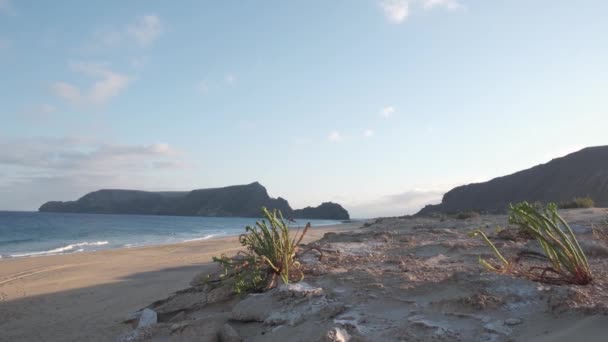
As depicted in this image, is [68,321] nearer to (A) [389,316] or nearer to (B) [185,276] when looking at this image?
(B) [185,276]

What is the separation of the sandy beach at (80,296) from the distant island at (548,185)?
23032 millimetres

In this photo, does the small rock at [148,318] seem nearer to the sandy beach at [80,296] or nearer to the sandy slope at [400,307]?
the sandy slope at [400,307]

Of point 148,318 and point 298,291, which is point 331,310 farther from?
point 148,318

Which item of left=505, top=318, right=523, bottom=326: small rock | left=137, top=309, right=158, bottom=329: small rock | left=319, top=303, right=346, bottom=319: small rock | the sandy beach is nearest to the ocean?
left=319, top=303, right=346, bottom=319: small rock

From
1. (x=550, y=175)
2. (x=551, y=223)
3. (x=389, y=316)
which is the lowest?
(x=389, y=316)

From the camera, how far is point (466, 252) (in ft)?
18.2

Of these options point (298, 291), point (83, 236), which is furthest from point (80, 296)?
point (83, 236)

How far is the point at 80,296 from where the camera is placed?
7.13 m

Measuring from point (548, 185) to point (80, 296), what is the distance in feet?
129

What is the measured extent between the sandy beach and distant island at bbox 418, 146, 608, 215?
907 inches

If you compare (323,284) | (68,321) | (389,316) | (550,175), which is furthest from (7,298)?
(550,175)

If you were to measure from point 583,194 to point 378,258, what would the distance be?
3172 centimetres

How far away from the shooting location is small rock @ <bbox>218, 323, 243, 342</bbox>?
3287mm

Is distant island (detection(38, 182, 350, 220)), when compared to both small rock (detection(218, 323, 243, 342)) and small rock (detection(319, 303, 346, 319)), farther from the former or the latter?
small rock (detection(319, 303, 346, 319))
